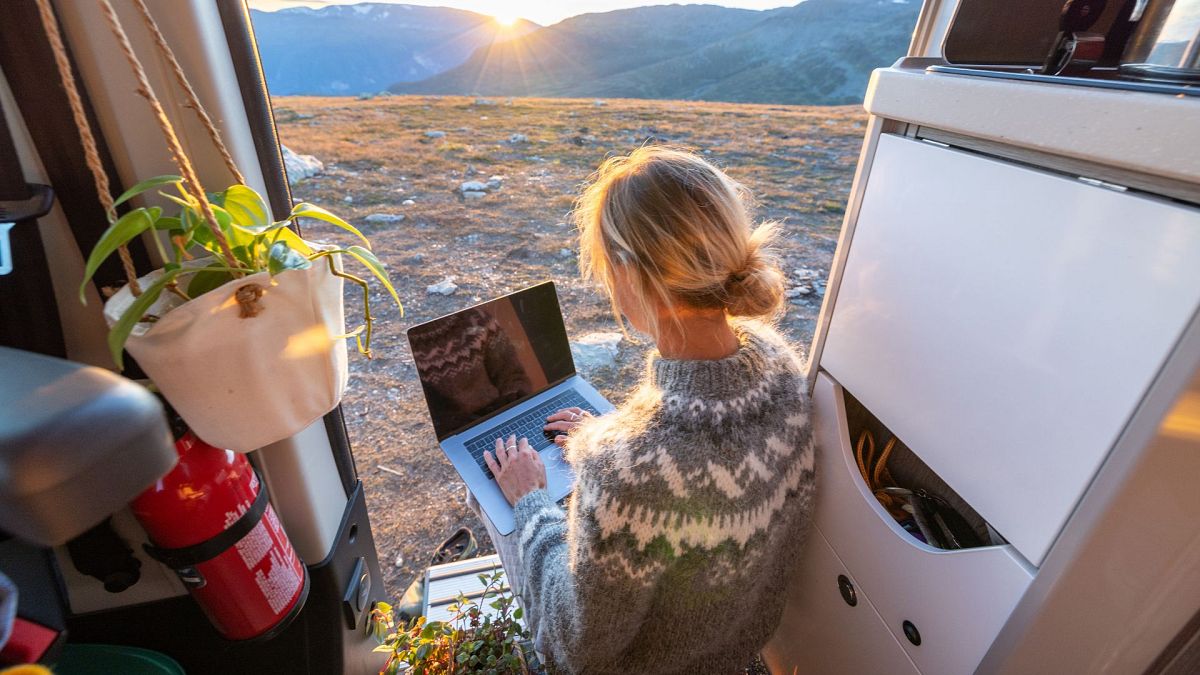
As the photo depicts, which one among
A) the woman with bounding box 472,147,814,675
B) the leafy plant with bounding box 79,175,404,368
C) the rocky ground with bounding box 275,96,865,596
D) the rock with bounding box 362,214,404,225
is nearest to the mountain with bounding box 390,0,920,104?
the rocky ground with bounding box 275,96,865,596

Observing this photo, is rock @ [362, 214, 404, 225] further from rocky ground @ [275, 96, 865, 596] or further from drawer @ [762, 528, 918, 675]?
drawer @ [762, 528, 918, 675]

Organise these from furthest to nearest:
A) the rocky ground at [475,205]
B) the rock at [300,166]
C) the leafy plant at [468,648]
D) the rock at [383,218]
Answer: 1. the rock at [300,166]
2. the rock at [383,218]
3. the rocky ground at [475,205]
4. the leafy plant at [468,648]

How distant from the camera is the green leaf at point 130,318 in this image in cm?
52

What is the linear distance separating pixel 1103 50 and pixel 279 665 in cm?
166

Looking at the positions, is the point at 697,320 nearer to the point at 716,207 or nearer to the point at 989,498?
the point at 716,207

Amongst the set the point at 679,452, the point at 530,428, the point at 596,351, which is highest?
the point at 679,452

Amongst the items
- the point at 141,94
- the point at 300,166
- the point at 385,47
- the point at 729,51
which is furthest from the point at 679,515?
the point at 729,51

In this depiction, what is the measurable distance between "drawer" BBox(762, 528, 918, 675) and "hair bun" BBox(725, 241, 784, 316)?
45cm

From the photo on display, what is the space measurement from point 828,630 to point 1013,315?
73cm

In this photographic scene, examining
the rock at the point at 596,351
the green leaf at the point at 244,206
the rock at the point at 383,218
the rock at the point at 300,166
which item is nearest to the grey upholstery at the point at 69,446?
the green leaf at the point at 244,206

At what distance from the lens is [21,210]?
0.65 m

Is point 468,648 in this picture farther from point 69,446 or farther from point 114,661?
point 69,446

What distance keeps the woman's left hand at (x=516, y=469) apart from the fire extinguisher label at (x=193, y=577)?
19.7 inches

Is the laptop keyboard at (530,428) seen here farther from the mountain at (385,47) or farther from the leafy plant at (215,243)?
the mountain at (385,47)
